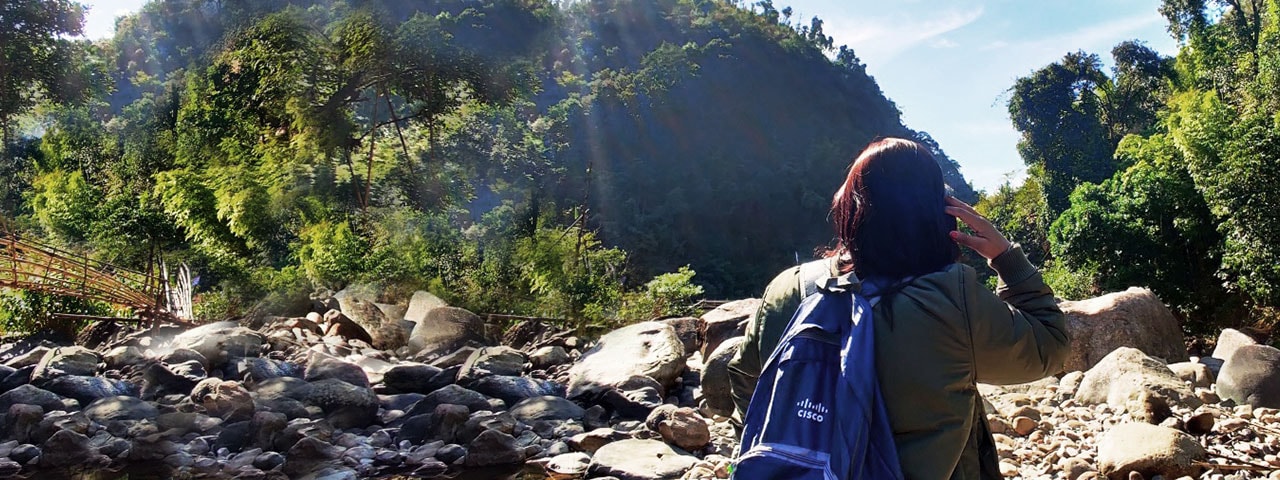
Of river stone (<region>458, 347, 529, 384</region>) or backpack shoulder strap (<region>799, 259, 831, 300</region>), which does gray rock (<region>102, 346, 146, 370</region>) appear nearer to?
river stone (<region>458, 347, 529, 384</region>)

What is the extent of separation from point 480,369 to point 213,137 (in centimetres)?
626

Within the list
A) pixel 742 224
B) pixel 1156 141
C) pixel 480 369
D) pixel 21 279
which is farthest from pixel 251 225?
pixel 742 224

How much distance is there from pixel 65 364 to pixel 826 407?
760cm

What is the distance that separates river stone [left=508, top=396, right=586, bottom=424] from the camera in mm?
5496

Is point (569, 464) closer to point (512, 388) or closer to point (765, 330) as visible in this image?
point (512, 388)

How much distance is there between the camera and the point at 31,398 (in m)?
5.84

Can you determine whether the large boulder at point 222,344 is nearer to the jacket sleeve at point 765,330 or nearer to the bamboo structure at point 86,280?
the bamboo structure at point 86,280

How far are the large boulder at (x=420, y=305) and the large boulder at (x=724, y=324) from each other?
3709 mm

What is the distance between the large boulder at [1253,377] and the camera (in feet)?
13.7

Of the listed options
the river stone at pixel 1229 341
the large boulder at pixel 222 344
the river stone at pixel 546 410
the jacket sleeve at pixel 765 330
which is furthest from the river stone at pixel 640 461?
the large boulder at pixel 222 344

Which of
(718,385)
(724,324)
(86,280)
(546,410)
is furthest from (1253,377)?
(86,280)

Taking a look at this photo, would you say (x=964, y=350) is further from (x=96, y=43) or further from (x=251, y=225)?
(x=96, y=43)

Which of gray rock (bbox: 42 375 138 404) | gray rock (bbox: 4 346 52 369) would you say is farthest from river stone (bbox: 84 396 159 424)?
gray rock (bbox: 4 346 52 369)

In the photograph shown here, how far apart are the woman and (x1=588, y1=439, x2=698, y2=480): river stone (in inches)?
114
